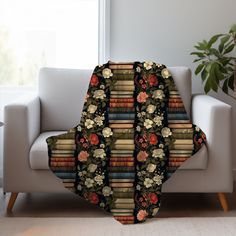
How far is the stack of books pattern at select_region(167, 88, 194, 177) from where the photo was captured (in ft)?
9.99

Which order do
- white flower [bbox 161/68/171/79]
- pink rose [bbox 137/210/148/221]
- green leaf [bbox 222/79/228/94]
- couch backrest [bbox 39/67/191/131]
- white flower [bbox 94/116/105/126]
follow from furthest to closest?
green leaf [bbox 222/79/228/94], couch backrest [bbox 39/67/191/131], white flower [bbox 161/68/171/79], white flower [bbox 94/116/105/126], pink rose [bbox 137/210/148/221]

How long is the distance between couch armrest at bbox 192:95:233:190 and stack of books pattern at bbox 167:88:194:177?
0.36 ft

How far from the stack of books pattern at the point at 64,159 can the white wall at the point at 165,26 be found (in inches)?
41.8

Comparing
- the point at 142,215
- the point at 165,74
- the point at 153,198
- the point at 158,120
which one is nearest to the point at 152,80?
the point at 165,74

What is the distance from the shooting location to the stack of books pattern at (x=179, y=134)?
3.04 m

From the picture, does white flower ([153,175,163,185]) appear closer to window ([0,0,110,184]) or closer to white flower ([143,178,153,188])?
white flower ([143,178,153,188])

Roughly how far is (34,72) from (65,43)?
0.31 metres

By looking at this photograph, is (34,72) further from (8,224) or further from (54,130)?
(8,224)

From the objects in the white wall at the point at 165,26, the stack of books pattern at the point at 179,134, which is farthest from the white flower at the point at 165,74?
the white wall at the point at 165,26

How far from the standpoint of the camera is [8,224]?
9.53 feet

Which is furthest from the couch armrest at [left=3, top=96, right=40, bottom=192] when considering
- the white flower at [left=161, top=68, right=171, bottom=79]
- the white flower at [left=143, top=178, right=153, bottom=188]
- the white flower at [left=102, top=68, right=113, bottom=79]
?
the white flower at [left=161, top=68, right=171, bottom=79]

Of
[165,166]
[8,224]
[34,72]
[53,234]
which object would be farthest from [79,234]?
[34,72]

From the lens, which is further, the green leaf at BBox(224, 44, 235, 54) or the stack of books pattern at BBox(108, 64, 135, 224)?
the green leaf at BBox(224, 44, 235, 54)

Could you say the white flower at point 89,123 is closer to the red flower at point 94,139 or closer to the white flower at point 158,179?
the red flower at point 94,139
